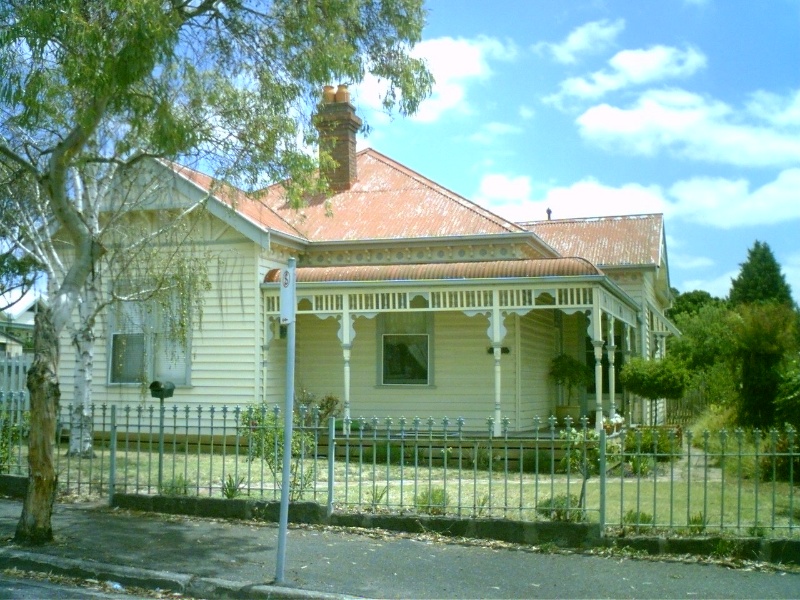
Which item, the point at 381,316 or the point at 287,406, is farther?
the point at 381,316

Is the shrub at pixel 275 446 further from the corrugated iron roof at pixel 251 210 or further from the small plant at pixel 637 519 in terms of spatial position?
the corrugated iron roof at pixel 251 210

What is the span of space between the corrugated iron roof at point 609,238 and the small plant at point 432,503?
13.5m

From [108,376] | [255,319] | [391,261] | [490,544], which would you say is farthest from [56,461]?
[391,261]

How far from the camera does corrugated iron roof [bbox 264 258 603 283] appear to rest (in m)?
15.4

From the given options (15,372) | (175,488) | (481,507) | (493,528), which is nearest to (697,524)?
(493,528)

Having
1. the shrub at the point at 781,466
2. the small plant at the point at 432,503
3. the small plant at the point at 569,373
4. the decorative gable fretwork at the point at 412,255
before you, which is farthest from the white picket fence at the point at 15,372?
the shrub at the point at 781,466

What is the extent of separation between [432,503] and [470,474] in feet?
14.9

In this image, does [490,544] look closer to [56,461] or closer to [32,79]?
[56,461]

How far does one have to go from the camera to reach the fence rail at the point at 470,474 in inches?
341

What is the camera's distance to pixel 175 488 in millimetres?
10266

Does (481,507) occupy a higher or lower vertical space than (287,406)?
lower

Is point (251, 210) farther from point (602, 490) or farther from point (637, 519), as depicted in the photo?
point (637, 519)

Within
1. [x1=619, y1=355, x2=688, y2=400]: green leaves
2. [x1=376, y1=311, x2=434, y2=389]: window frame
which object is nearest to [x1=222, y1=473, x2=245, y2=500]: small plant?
[x1=376, y1=311, x2=434, y2=389]: window frame

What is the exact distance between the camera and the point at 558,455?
562 inches
